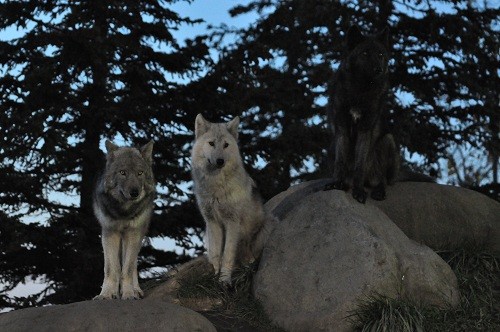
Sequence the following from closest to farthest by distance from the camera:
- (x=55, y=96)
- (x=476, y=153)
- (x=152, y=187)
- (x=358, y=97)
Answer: (x=152, y=187) → (x=358, y=97) → (x=55, y=96) → (x=476, y=153)

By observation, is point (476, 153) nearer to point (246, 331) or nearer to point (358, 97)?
point (358, 97)

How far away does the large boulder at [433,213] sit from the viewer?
34.1 ft

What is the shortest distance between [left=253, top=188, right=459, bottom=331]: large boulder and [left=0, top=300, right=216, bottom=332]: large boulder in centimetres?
140

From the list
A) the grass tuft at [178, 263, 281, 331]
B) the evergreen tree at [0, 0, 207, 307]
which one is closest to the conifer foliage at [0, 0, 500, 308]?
the evergreen tree at [0, 0, 207, 307]

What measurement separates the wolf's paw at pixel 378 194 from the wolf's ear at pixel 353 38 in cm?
217

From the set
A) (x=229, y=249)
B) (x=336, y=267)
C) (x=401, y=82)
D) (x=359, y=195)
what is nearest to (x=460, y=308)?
(x=336, y=267)

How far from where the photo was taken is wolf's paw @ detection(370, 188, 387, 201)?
972 centimetres

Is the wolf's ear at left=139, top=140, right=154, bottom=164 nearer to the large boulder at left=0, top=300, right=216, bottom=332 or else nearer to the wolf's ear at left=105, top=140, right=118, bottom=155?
the wolf's ear at left=105, top=140, right=118, bottom=155

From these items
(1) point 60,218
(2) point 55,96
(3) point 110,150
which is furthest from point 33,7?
(3) point 110,150

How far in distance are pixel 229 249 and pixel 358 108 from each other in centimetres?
246

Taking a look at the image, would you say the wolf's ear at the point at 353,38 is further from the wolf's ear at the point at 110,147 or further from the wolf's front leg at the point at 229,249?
the wolf's ear at the point at 110,147

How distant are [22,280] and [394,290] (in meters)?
10.1

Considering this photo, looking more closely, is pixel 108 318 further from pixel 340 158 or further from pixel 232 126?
pixel 340 158

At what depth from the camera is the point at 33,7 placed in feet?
49.9
